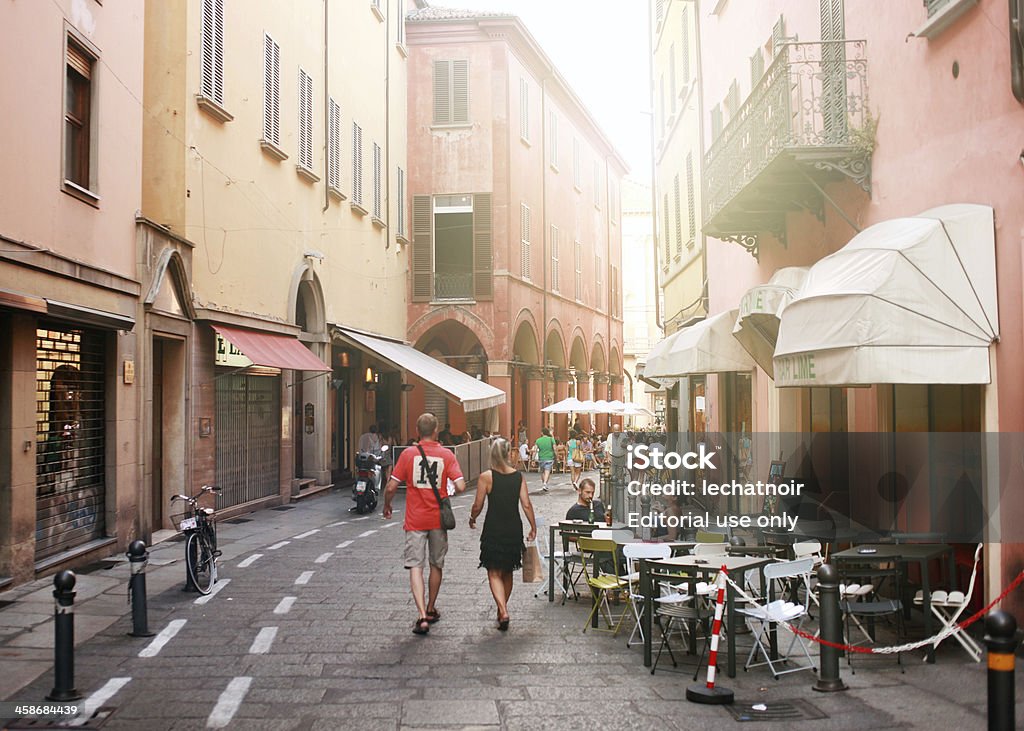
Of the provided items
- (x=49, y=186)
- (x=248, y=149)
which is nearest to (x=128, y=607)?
(x=49, y=186)

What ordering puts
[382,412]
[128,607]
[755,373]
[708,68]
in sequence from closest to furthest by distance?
[128,607]
[755,373]
[708,68]
[382,412]

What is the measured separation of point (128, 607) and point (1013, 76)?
8.71 meters

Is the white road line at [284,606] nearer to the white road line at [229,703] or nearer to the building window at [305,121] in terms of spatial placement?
the white road line at [229,703]

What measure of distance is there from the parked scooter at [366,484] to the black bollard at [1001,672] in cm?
1511

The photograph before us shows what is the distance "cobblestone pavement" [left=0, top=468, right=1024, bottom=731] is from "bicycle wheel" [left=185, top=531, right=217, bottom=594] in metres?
0.17

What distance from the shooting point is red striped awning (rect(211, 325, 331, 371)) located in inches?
657

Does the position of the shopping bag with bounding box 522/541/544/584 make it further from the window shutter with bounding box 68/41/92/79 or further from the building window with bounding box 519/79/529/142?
the building window with bounding box 519/79/529/142

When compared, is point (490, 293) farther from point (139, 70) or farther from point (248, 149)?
point (139, 70)

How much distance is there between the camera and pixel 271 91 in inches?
766

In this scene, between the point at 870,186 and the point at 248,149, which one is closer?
the point at 870,186

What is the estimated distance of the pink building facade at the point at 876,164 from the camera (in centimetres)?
831

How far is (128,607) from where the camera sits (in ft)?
32.7

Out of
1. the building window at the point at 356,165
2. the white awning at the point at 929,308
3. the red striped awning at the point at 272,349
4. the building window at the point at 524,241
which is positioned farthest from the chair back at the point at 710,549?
the building window at the point at 524,241

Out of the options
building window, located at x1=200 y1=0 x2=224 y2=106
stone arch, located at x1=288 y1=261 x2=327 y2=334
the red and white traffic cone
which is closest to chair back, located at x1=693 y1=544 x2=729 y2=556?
the red and white traffic cone
